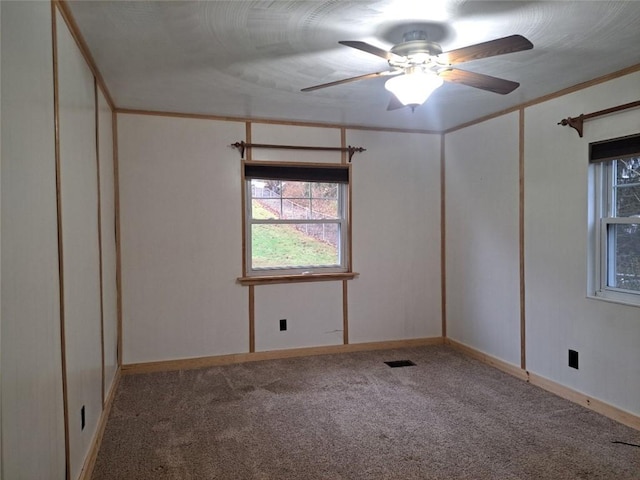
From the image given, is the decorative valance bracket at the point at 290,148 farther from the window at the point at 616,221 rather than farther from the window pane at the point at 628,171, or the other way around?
the window pane at the point at 628,171

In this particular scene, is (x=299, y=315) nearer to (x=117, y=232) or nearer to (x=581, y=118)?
(x=117, y=232)

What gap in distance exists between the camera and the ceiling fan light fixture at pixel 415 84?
2.36 metres

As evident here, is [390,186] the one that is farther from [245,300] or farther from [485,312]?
[245,300]

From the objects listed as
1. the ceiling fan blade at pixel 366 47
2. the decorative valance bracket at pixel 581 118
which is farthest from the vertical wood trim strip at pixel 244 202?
the decorative valance bracket at pixel 581 118

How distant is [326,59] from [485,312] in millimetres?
2893

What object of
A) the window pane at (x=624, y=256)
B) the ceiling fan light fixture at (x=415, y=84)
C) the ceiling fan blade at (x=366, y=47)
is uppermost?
the ceiling fan blade at (x=366, y=47)

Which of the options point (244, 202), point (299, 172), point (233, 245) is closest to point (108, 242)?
point (233, 245)

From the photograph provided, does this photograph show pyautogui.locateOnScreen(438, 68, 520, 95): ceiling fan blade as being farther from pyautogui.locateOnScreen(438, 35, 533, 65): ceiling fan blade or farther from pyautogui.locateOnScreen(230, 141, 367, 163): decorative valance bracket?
pyautogui.locateOnScreen(230, 141, 367, 163): decorative valance bracket

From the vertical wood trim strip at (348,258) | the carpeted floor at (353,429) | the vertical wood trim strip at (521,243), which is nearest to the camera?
the carpeted floor at (353,429)

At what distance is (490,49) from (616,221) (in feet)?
6.05

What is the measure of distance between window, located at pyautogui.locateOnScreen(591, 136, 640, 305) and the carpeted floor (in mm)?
942

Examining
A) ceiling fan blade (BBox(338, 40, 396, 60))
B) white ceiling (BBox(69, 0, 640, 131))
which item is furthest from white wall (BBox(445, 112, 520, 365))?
ceiling fan blade (BBox(338, 40, 396, 60))

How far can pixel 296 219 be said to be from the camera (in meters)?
4.61

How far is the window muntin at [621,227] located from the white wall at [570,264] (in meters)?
0.13
